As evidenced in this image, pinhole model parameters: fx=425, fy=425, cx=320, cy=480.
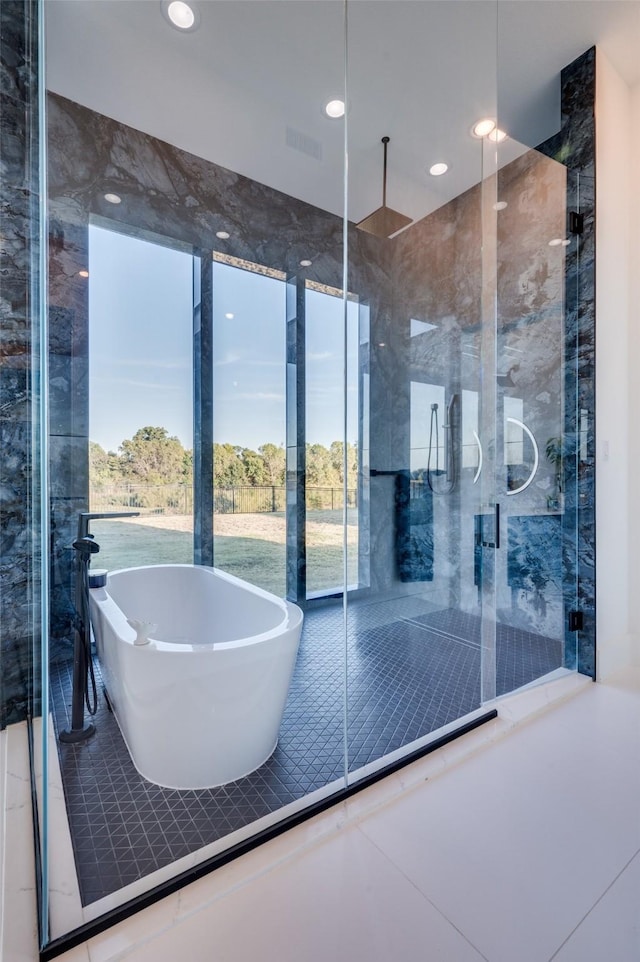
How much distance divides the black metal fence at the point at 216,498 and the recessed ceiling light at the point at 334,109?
6.71 feet

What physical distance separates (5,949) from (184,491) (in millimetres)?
1628

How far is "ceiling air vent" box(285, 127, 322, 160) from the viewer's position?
2.35 m

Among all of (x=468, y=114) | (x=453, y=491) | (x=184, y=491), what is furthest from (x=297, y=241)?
(x=453, y=491)

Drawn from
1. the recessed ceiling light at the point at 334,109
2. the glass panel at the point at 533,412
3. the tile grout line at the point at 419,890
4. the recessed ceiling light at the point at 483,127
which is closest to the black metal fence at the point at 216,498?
the glass panel at the point at 533,412

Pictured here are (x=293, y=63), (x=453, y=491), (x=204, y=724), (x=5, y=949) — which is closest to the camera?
(x=5, y=949)

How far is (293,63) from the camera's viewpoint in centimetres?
205

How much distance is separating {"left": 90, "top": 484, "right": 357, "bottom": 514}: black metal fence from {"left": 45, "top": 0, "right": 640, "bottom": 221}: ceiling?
1.79 meters

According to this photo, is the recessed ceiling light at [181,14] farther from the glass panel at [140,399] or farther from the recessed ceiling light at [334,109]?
the glass panel at [140,399]

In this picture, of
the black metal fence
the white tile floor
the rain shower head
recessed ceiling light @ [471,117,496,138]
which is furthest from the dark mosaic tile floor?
recessed ceiling light @ [471,117,496,138]

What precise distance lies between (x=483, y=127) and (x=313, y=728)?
3.29 metres

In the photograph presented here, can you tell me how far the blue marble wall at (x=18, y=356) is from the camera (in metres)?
1.70

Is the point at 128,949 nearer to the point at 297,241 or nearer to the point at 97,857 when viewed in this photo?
the point at 97,857

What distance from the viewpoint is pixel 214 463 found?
7.79ft

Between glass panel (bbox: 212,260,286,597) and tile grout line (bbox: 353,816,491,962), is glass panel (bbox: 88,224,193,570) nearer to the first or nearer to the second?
glass panel (bbox: 212,260,286,597)
